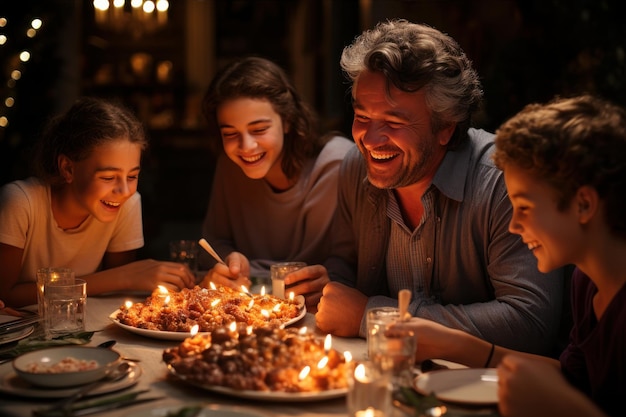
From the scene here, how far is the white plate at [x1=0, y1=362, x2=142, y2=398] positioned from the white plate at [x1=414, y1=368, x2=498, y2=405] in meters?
0.66

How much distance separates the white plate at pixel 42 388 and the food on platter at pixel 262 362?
0.31 ft

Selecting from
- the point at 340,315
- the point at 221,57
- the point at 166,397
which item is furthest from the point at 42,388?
the point at 221,57

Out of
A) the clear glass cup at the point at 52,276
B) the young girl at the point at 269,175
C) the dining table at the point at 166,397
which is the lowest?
the dining table at the point at 166,397

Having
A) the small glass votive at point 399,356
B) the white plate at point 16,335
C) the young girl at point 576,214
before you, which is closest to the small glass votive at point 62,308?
the white plate at point 16,335

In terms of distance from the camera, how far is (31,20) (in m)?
4.77

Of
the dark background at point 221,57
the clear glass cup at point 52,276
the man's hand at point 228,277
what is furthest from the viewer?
the dark background at point 221,57

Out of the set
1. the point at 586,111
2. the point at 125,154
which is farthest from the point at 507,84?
the point at 586,111

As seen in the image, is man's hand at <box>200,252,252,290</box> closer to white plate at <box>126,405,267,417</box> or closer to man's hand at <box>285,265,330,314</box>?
man's hand at <box>285,265,330,314</box>

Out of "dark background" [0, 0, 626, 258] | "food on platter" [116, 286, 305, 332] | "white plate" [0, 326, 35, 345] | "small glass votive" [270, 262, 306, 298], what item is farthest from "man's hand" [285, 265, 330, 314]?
"dark background" [0, 0, 626, 258]

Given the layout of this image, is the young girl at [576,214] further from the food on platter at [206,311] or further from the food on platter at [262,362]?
the food on platter at [206,311]

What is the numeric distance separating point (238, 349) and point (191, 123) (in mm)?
7971

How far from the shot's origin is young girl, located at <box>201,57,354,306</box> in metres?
3.15

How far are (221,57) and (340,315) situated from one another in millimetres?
8073

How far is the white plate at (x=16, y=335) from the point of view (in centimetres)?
214
